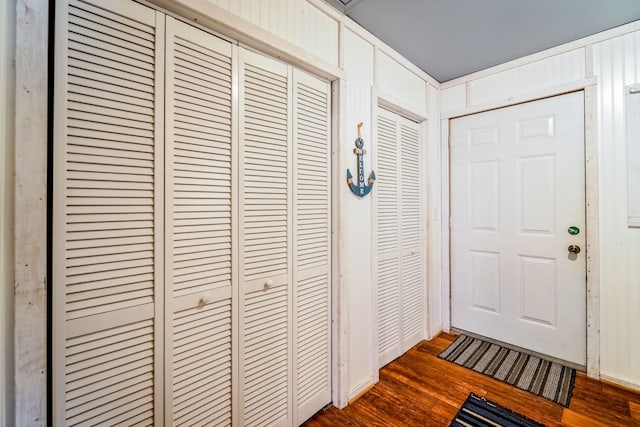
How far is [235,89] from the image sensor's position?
126 centimetres

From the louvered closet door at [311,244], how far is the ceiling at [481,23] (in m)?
0.63

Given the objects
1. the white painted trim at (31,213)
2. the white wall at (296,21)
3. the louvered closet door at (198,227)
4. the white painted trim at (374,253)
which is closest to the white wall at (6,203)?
the white painted trim at (31,213)

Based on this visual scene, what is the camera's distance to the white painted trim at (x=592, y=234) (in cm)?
196

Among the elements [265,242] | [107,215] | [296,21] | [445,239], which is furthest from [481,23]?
[107,215]

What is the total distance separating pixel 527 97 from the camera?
2.25 meters

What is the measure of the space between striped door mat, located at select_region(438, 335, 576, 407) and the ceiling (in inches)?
96.7

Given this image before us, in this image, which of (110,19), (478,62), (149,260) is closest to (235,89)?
(110,19)

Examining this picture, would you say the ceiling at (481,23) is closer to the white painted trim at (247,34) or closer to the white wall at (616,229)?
the white wall at (616,229)

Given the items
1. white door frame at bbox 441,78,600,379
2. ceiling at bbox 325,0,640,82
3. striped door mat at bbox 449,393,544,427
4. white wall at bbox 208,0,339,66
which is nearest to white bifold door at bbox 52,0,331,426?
white wall at bbox 208,0,339,66

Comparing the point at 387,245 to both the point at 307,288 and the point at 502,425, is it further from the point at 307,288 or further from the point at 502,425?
the point at 502,425

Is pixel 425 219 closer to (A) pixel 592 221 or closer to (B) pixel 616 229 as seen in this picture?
(A) pixel 592 221

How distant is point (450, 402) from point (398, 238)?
113cm

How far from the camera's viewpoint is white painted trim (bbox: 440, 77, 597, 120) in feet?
6.65

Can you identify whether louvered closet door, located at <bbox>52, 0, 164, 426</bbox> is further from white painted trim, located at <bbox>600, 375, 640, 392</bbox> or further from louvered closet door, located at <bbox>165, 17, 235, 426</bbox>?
white painted trim, located at <bbox>600, 375, 640, 392</bbox>
